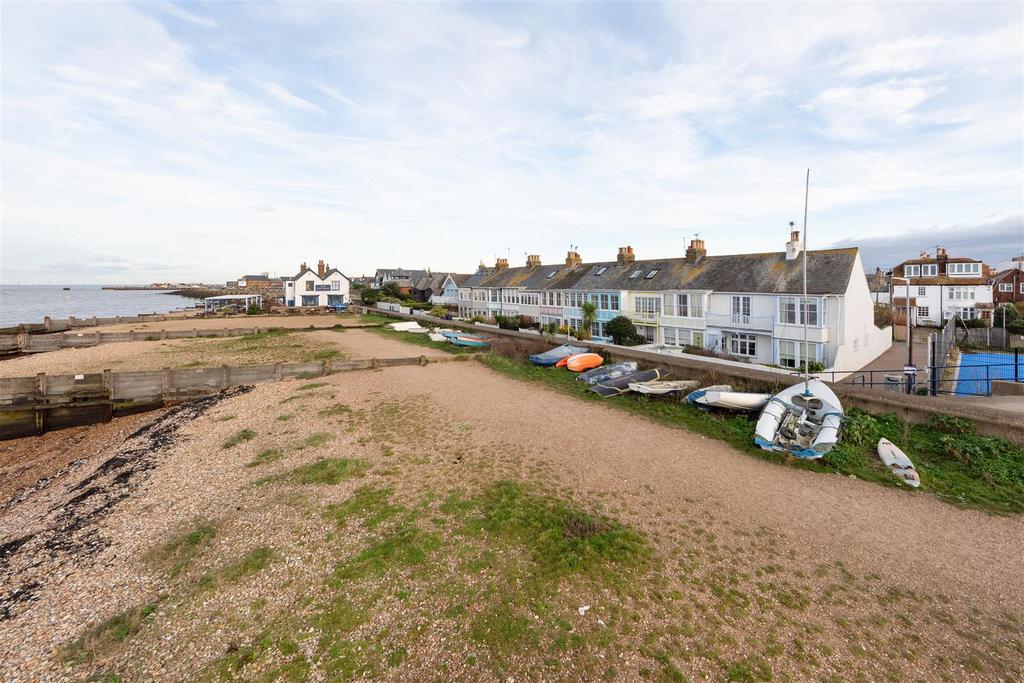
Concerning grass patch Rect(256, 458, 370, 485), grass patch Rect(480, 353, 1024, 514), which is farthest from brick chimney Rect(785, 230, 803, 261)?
grass patch Rect(256, 458, 370, 485)

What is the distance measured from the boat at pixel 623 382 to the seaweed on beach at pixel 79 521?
60.1 ft

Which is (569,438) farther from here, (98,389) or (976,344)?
(976,344)

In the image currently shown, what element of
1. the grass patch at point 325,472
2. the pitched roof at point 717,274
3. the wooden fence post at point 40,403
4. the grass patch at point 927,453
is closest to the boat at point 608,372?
the grass patch at point 927,453

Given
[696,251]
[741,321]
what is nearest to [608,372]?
[741,321]

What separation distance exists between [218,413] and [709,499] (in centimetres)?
2019

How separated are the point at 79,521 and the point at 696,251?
39.8 meters

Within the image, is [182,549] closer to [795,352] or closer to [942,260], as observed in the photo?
[795,352]

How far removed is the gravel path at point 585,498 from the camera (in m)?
7.19

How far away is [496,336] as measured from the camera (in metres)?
39.4

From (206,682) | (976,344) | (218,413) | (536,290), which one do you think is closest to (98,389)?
(218,413)

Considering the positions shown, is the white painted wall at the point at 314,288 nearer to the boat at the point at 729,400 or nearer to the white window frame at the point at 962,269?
the boat at the point at 729,400

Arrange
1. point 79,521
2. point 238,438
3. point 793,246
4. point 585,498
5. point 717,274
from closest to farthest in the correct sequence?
point 79,521 < point 585,498 < point 238,438 < point 793,246 < point 717,274

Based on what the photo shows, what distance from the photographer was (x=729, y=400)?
58.1 feet

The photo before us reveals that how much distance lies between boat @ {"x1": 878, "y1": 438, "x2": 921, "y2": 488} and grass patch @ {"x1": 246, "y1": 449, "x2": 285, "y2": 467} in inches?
746
